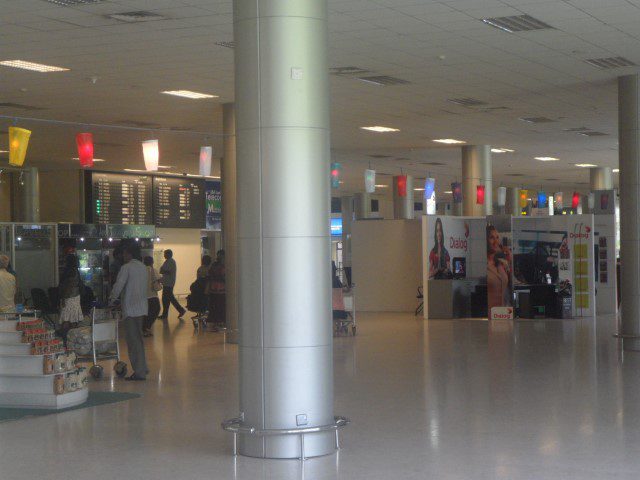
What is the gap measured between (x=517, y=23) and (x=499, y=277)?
9.76 m

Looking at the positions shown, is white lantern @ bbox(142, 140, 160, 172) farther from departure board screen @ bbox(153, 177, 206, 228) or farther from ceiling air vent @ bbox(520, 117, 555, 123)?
departure board screen @ bbox(153, 177, 206, 228)

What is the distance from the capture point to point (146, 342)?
1599 cm

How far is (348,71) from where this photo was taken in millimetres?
13320

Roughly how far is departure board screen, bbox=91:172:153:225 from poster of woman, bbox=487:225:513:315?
9.25 m

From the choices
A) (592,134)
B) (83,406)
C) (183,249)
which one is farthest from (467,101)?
(183,249)

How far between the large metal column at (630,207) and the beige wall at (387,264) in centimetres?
929

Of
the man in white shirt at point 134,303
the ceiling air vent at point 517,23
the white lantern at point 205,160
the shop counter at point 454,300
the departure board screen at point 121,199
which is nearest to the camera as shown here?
the ceiling air vent at point 517,23

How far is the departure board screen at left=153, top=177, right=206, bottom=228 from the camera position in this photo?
25.2 metres

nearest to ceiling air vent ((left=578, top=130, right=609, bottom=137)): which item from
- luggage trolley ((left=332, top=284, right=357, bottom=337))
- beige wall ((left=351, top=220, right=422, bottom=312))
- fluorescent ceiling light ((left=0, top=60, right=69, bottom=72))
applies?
beige wall ((left=351, top=220, right=422, bottom=312))

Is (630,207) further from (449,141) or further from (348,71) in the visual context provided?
(449,141)

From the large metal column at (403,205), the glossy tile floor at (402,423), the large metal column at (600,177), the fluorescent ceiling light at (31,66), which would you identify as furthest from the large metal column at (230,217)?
the large metal column at (600,177)

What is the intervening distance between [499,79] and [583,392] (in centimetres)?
588

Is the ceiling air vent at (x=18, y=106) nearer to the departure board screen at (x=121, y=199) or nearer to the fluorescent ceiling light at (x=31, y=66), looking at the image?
the fluorescent ceiling light at (x=31, y=66)

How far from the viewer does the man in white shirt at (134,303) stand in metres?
10.9
